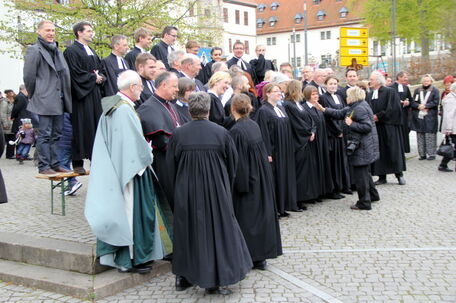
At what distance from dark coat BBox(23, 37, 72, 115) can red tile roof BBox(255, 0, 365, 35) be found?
246 feet

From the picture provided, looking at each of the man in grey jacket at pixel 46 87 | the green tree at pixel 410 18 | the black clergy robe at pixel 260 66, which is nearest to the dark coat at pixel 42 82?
the man in grey jacket at pixel 46 87

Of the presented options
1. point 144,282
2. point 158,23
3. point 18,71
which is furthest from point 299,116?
point 18,71

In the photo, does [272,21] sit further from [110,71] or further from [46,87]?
[46,87]

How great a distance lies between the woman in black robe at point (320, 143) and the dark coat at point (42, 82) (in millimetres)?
4152

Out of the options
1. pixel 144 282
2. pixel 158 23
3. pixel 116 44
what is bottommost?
pixel 144 282

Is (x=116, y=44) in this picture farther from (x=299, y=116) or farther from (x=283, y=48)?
(x=283, y=48)

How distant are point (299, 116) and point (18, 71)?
3227 centimetres

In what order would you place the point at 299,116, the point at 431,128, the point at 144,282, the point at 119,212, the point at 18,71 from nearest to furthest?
the point at 119,212 → the point at 144,282 → the point at 299,116 → the point at 431,128 → the point at 18,71

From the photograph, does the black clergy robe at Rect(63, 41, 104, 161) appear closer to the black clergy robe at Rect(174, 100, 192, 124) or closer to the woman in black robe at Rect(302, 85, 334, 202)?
the black clergy robe at Rect(174, 100, 192, 124)

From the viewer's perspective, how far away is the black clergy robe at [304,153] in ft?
29.5

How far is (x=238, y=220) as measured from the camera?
5.96 meters

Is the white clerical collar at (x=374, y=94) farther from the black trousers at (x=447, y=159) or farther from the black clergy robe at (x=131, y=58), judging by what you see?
the black clergy robe at (x=131, y=58)

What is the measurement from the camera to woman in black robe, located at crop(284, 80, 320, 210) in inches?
354

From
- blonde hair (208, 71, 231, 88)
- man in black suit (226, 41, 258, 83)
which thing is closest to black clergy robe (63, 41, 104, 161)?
blonde hair (208, 71, 231, 88)
